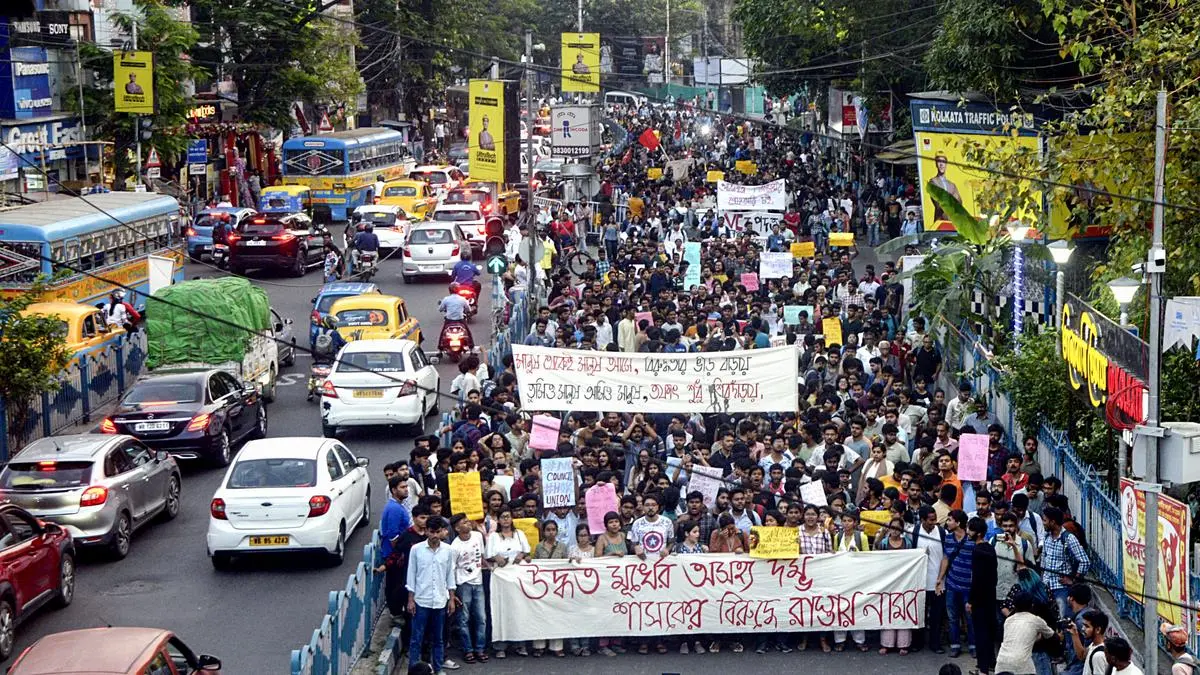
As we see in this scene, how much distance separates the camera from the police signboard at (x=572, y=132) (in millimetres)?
42062

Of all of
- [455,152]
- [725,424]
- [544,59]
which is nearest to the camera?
[725,424]

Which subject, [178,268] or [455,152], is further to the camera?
[455,152]

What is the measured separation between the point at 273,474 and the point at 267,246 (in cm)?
2253

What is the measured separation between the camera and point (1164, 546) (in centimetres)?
1173

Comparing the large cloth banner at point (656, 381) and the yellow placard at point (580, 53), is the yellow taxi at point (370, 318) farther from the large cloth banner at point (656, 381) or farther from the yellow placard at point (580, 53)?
the yellow placard at point (580, 53)

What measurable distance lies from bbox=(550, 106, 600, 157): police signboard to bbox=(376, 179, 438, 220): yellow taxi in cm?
557

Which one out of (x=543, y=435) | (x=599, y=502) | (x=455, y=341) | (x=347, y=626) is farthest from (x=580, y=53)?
(x=347, y=626)

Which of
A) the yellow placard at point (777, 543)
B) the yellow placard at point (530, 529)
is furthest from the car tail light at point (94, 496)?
the yellow placard at point (777, 543)

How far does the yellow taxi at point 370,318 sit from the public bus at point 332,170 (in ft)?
79.1

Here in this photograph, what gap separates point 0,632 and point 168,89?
1378 inches

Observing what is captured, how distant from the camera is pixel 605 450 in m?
16.1

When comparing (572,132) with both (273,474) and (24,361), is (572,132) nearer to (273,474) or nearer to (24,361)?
(24,361)

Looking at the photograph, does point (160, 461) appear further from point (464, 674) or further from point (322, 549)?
point (464, 674)

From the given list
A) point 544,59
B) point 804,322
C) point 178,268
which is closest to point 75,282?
point 178,268
